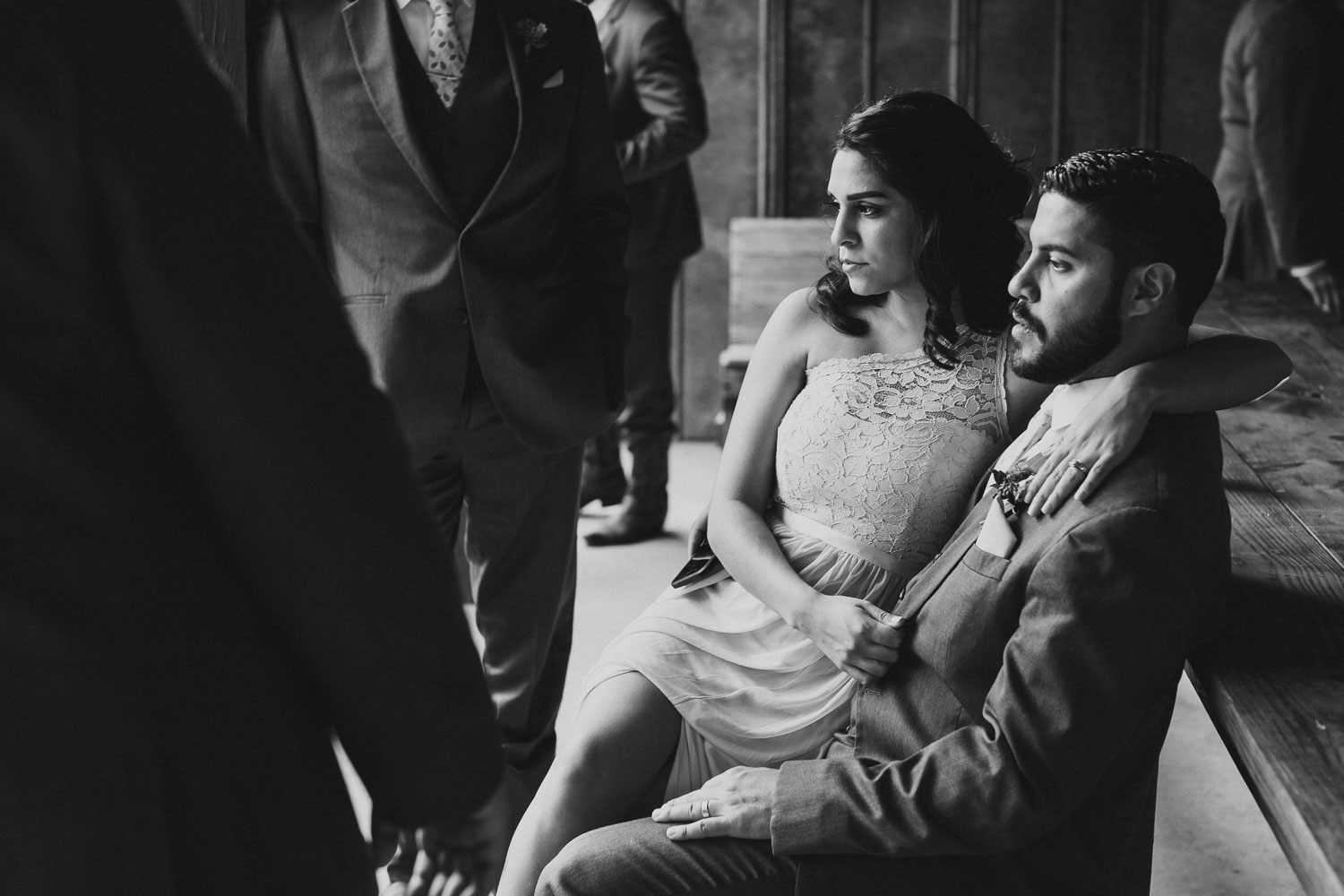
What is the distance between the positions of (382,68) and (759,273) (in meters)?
2.53

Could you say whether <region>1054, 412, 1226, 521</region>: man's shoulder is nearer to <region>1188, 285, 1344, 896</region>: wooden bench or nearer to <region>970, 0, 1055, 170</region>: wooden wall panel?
<region>1188, 285, 1344, 896</region>: wooden bench

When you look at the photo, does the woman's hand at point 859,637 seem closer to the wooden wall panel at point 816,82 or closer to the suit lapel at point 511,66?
the suit lapel at point 511,66

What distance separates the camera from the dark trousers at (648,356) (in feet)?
16.2

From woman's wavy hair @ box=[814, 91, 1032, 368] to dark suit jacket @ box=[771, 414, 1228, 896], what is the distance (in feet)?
1.77

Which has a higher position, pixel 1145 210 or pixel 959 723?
pixel 1145 210

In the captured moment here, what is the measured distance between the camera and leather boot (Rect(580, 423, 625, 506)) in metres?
4.98

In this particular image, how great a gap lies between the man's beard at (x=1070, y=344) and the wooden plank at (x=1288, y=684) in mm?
343

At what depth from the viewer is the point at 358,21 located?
2.58m

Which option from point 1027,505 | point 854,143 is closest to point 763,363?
point 854,143

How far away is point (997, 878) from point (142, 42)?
1176 mm

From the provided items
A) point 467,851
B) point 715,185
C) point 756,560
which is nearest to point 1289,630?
point 756,560

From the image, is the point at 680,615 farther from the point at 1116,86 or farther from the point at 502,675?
the point at 1116,86

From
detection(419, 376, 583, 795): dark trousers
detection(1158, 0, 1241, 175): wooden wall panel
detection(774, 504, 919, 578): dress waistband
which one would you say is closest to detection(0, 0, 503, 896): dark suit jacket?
detection(774, 504, 919, 578): dress waistband

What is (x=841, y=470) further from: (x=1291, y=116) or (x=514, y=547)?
(x=1291, y=116)
